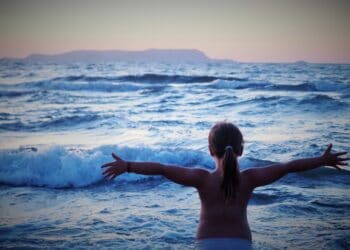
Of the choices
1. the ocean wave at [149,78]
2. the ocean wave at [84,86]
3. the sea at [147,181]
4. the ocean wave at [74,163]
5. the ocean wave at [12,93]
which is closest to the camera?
the sea at [147,181]

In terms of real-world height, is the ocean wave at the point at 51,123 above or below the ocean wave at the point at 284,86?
below

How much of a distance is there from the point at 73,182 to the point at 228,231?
15.8 ft

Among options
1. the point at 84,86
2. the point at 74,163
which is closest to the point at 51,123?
the point at 74,163

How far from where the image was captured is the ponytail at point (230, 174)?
2.25 meters

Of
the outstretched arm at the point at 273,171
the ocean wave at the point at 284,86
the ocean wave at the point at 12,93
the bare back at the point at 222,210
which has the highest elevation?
the ocean wave at the point at 284,86

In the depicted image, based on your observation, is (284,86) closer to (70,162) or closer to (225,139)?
(70,162)

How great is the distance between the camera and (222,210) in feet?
8.07

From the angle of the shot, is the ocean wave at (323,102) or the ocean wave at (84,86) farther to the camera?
the ocean wave at (84,86)

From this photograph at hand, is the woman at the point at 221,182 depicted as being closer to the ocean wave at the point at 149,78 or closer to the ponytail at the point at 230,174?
the ponytail at the point at 230,174

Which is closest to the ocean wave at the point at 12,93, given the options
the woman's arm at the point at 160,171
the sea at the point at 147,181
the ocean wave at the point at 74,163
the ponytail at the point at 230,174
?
the sea at the point at 147,181

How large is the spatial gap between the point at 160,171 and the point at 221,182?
40cm

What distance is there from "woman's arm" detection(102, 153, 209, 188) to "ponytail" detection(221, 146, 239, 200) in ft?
0.62

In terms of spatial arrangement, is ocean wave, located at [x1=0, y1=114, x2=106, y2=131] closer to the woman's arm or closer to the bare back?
the woman's arm

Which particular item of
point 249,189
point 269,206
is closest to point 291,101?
point 269,206
